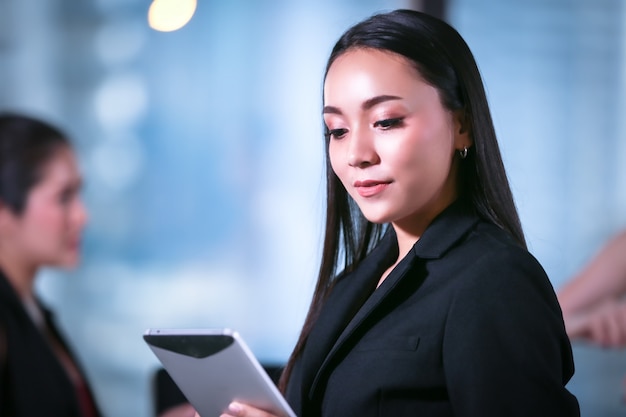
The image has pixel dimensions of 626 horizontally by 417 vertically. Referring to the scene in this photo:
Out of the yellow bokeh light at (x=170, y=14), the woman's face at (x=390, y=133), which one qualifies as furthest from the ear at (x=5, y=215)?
the woman's face at (x=390, y=133)

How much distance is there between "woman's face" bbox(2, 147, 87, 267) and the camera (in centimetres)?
262

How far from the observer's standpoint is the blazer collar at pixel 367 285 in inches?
53.0

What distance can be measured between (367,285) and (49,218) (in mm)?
1414

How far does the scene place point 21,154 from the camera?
2.54 m

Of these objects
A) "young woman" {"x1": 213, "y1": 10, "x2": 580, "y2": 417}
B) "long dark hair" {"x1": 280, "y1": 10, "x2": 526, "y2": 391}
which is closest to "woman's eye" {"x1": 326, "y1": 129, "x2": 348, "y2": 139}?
"young woman" {"x1": 213, "y1": 10, "x2": 580, "y2": 417}

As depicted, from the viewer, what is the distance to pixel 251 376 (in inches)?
51.9

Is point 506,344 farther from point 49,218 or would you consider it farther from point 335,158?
point 49,218

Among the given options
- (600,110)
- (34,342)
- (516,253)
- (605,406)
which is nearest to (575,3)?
(600,110)

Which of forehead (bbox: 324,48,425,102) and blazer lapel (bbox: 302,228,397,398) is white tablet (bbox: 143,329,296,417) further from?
forehead (bbox: 324,48,425,102)

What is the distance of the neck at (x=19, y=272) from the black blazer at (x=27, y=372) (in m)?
0.10

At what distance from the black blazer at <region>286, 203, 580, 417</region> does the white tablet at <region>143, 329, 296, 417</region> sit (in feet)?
0.30

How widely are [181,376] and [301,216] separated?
7.19ft

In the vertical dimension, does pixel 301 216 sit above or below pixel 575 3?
below

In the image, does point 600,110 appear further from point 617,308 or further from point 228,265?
point 228,265
